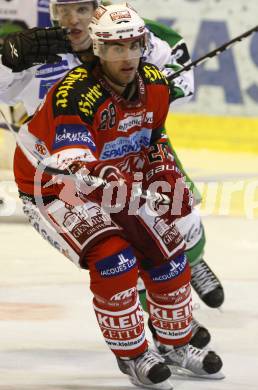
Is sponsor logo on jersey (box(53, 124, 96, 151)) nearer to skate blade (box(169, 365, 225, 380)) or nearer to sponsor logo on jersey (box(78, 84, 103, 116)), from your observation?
sponsor logo on jersey (box(78, 84, 103, 116))

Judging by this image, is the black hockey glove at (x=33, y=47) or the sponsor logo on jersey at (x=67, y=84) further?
the black hockey glove at (x=33, y=47)

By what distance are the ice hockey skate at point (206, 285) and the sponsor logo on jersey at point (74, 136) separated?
1.37 meters

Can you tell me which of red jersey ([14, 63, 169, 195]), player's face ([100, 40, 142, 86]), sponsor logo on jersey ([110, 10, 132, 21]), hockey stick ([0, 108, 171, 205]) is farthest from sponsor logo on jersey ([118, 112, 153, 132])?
sponsor logo on jersey ([110, 10, 132, 21])

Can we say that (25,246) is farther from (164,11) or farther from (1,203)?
(164,11)

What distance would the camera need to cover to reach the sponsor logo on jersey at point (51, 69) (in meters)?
5.46

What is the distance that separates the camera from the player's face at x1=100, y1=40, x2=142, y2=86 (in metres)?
4.38

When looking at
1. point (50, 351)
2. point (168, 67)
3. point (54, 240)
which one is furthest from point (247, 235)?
point (54, 240)

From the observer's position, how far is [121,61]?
173 inches

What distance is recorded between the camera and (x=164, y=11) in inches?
403

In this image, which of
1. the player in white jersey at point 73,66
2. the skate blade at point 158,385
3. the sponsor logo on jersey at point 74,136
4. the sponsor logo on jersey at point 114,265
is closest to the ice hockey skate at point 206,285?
the player in white jersey at point 73,66

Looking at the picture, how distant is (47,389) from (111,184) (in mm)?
743

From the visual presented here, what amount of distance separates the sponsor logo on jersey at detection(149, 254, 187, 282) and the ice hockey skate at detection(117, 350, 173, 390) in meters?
0.25

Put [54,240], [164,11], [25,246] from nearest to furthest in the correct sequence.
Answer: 1. [54,240]
2. [25,246]
3. [164,11]

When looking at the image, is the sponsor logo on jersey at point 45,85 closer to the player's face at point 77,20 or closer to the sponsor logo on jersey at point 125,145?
the player's face at point 77,20
